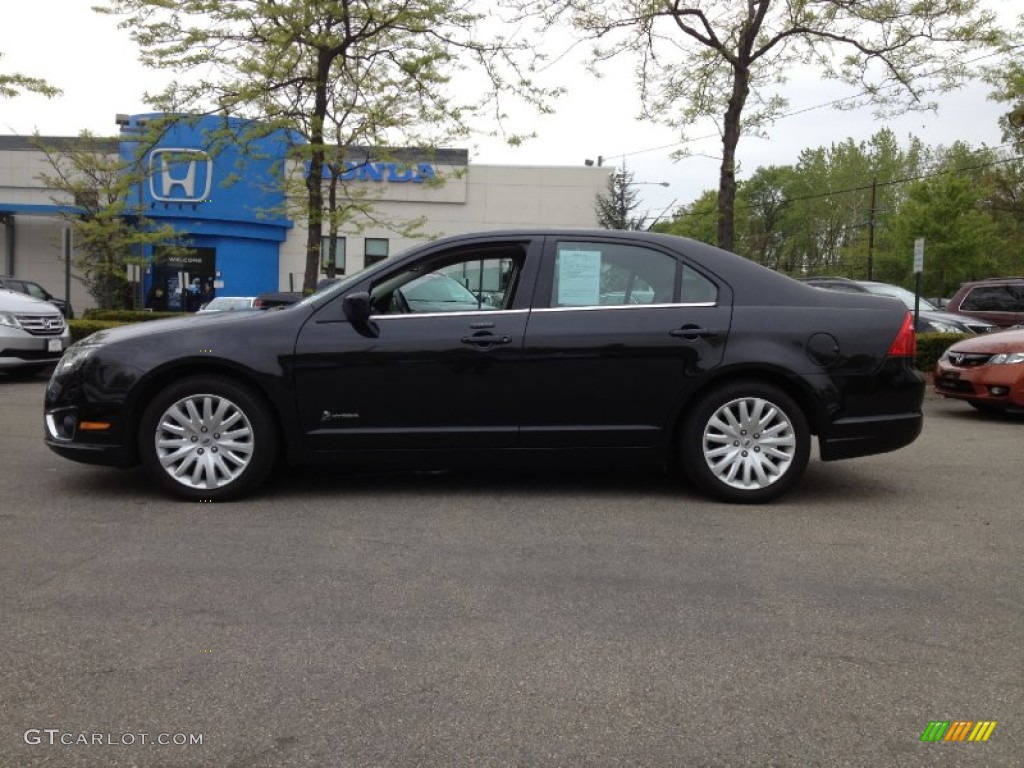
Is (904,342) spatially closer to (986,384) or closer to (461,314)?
(461,314)

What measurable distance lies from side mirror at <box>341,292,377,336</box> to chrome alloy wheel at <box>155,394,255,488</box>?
0.83 m

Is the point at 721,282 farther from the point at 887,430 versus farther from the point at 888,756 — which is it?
the point at 888,756

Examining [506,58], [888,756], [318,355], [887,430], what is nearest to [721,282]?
[887,430]

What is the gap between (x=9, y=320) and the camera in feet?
37.2

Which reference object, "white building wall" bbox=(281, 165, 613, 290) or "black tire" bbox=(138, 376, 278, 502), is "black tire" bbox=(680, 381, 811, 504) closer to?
"black tire" bbox=(138, 376, 278, 502)

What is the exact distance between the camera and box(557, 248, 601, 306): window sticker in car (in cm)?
547

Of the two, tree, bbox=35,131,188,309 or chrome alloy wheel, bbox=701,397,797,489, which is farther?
tree, bbox=35,131,188,309

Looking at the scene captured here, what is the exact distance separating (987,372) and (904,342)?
4.73 m

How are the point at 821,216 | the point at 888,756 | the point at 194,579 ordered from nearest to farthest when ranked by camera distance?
the point at 888,756 < the point at 194,579 < the point at 821,216

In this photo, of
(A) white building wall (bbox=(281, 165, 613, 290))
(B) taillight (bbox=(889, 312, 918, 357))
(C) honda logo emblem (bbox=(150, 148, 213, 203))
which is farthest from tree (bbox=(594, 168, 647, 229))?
(B) taillight (bbox=(889, 312, 918, 357))

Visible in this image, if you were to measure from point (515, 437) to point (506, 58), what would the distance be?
1221 cm

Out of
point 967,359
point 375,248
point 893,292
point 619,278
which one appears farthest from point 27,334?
point 375,248

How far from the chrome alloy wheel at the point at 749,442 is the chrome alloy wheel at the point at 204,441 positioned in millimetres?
2728

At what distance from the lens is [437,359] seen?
5301 millimetres
